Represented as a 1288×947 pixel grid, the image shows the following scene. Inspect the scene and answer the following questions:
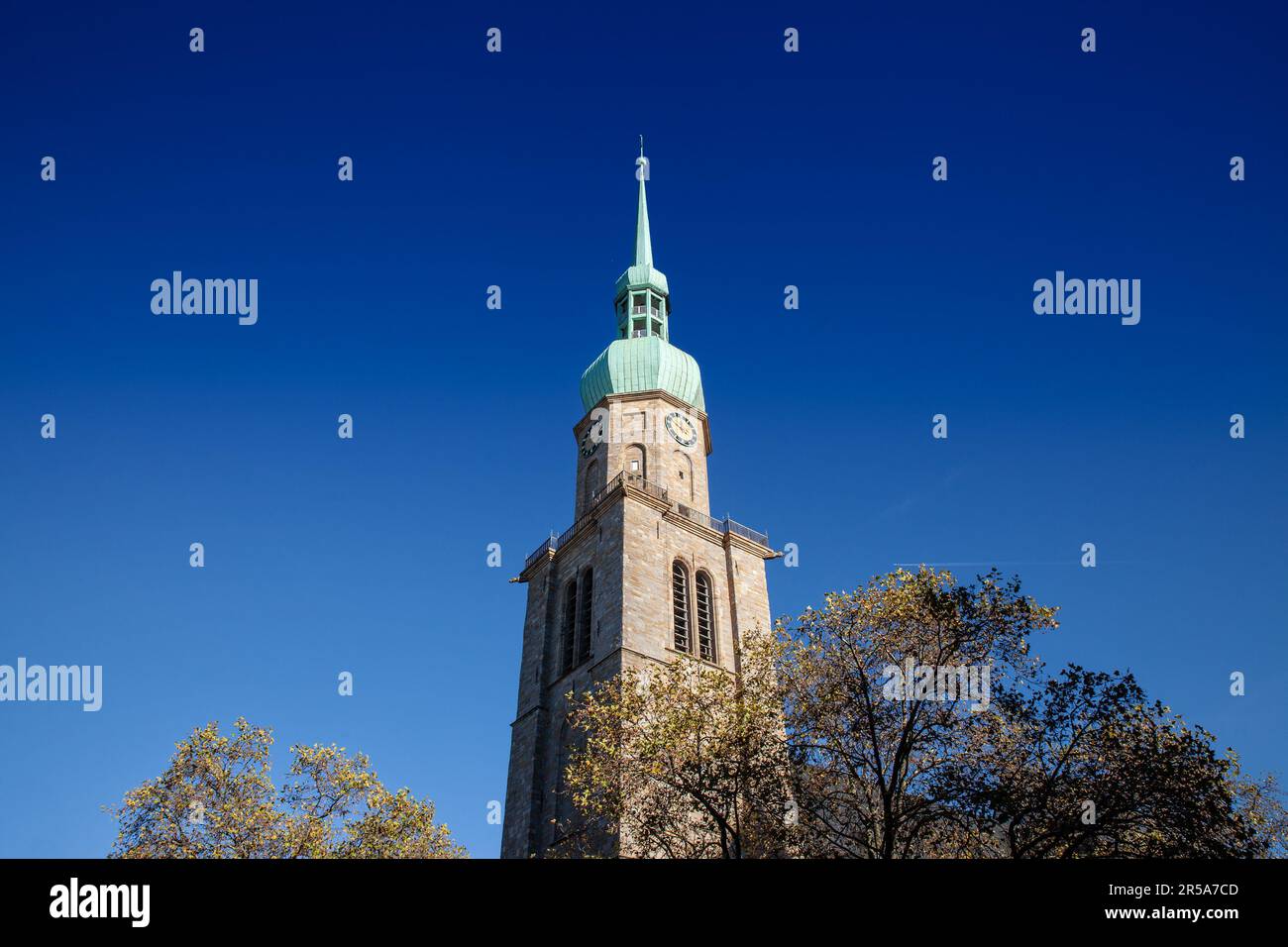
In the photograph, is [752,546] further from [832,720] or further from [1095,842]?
[1095,842]

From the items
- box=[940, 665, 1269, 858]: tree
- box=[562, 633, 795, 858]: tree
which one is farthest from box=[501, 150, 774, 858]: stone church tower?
box=[940, 665, 1269, 858]: tree

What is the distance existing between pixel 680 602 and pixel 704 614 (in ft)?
5.66

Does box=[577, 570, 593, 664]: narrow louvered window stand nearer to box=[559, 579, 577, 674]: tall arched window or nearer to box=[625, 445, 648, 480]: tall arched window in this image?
box=[559, 579, 577, 674]: tall arched window

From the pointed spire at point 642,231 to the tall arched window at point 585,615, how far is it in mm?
26532

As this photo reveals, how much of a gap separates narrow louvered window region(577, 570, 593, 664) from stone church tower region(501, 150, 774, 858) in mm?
74

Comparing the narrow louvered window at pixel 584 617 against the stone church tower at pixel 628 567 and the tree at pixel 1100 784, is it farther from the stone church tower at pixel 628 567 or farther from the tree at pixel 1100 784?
the tree at pixel 1100 784

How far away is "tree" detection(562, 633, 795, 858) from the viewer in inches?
1075

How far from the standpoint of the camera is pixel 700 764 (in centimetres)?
2805

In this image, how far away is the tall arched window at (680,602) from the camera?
51.4 metres

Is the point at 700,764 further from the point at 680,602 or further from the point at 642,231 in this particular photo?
the point at 642,231

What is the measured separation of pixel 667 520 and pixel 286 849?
93.9ft

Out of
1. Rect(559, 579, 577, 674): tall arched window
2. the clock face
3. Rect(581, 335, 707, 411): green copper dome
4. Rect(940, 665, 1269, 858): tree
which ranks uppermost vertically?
Rect(581, 335, 707, 411): green copper dome

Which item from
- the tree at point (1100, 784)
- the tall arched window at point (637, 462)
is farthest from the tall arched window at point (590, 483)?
the tree at point (1100, 784)
